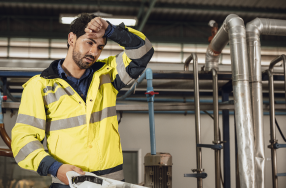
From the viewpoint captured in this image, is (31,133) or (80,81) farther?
(80,81)

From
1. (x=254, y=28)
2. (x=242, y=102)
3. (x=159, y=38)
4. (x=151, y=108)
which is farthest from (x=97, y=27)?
(x=159, y=38)

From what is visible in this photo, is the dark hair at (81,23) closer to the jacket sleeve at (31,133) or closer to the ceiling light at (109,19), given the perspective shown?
the jacket sleeve at (31,133)

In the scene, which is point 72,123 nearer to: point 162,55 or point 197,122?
point 197,122

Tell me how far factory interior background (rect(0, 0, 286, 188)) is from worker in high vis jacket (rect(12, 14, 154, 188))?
1173mm

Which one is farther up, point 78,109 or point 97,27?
point 97,27

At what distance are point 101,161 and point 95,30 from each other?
2.29 ft

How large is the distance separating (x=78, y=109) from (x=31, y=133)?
26 centimetres

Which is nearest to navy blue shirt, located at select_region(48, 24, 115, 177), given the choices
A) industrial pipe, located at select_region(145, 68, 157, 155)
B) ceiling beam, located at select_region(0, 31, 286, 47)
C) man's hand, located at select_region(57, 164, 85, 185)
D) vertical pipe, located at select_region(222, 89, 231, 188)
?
man's hand, located at select_region(57, 164, 85, 185)

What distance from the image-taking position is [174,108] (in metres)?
2.51

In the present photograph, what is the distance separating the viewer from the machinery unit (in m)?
1.89

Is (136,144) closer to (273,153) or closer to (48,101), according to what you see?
(273,153)

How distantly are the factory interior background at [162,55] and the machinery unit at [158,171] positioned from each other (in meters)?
0.79

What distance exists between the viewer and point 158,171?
1.90 metres

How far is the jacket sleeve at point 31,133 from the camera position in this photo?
1.14m
